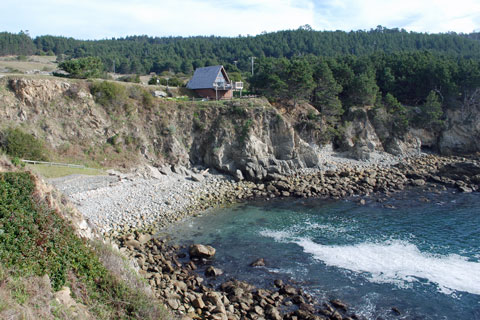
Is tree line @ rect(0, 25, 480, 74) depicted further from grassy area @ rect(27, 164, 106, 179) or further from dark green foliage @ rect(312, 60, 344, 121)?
grassy area @ rect(27, 164, 106, 179)

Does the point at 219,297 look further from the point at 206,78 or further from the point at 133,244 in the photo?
the point at 206,78

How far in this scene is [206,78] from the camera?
49.8 metres

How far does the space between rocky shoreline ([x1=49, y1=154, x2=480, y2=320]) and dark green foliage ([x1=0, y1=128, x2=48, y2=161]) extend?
5.76 metres

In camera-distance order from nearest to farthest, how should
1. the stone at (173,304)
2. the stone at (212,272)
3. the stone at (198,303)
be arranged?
the stone at (173,304) → the stone at (198,303) → the stone at (212,272)

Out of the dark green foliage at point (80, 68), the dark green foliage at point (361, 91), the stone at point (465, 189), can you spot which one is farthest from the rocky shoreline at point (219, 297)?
the dark green foliage at point (361, 91)

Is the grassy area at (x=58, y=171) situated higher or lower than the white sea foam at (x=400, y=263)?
higher

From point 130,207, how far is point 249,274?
12604 mm

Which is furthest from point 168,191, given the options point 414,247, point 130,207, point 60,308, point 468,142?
point 468,142

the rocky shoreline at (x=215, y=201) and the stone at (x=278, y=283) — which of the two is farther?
the stone at (x=278, y=283)

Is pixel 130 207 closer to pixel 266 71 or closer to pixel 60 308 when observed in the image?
pixel 60 308

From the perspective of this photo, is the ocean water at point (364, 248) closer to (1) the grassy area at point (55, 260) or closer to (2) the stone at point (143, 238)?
(2) the stone at point (143, 238)

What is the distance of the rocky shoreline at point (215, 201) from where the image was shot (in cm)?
1756

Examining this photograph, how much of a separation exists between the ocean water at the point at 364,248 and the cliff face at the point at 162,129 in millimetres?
9120

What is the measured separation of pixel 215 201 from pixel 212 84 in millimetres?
20575
